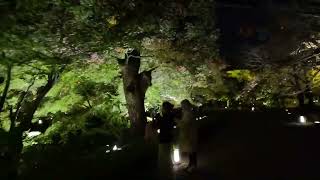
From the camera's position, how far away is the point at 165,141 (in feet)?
32.5

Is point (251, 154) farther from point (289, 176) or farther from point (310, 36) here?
point (310, 36)

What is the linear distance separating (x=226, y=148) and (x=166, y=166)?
19.8ft

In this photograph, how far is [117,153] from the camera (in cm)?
981

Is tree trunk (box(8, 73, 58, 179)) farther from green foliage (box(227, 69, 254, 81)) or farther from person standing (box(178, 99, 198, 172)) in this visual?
green foliage (box(227, 69, 254, 81))

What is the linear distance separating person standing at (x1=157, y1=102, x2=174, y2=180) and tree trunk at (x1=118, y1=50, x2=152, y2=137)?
4587 mm

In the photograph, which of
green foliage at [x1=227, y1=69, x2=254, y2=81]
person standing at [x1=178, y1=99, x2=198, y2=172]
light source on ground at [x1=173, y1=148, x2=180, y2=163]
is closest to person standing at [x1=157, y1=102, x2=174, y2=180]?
person standing at [x1=178, y1=99, x2=198, y2=172]

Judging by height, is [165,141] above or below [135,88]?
below

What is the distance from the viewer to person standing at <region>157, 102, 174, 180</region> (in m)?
9.68

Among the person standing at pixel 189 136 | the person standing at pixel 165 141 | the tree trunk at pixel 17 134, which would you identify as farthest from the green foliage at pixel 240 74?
the person standing at pixel 165 141

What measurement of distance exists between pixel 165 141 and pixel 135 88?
509 centimetres

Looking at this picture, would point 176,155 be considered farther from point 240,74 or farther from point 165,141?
point 240,74

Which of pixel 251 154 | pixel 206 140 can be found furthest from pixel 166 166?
pixel 206 140

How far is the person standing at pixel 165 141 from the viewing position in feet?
31.8

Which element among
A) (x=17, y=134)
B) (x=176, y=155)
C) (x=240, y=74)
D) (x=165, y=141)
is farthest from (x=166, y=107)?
(x=240, y=74)
